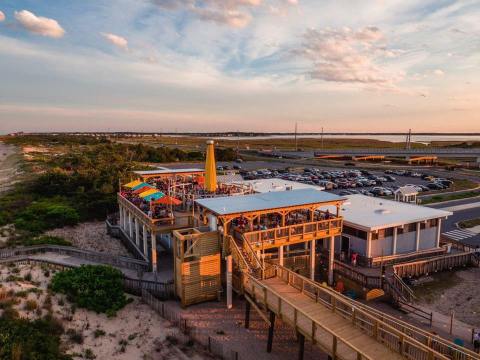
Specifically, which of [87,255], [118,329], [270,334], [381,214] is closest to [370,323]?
[270,334]

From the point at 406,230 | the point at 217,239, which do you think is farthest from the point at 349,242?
the point at 217,239

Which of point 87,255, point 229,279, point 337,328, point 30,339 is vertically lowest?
point 30,339

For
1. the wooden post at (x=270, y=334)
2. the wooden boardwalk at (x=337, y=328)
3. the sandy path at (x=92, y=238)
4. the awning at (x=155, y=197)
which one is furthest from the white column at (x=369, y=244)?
the sandy path at (x=92, y=238)

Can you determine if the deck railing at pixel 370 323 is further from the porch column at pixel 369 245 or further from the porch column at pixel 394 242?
the porch column at pixel 394 242

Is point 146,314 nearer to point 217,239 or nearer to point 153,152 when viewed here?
point 217,239

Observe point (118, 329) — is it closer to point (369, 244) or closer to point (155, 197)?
point (155, 197)

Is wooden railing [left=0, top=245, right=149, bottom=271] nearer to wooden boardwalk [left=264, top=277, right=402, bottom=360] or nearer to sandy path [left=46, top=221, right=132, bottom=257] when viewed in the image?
sandy path [left=46, top=221, right=132, bottom=257]
